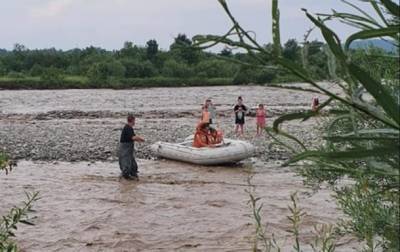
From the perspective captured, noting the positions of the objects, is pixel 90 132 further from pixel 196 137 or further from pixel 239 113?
pixel 196 137

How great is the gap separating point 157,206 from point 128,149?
219 cm

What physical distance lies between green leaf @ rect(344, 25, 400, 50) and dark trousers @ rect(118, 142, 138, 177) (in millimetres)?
15559

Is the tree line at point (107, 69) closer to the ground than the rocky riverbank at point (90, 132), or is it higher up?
higher up

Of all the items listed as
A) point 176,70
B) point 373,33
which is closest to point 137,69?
point 176,70

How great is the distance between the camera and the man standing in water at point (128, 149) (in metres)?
16.2

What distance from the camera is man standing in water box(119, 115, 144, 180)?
16172 mm

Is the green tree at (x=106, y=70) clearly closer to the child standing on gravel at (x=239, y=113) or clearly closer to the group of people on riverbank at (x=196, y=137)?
the group of people on riverbank at (x=196, y=137)

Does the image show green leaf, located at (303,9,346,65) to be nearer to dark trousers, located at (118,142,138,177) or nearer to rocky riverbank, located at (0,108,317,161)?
dark trousers, located at (118,142,138,177)

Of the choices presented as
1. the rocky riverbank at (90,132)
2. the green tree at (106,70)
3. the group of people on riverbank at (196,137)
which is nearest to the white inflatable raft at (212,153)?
the group of people on riverbank at (196,137)

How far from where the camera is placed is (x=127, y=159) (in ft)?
55.5

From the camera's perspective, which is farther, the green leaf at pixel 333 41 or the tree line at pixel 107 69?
the tree line at pixel 107 69

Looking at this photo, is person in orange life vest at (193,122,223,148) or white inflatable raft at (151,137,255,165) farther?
person in orange life vest at (193,122,223,148)

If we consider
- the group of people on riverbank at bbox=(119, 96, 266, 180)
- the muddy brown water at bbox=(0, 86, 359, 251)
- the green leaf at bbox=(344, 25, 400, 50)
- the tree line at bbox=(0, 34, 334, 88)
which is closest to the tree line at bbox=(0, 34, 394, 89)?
the tree line at bbox=(0, 34, 334, 88)

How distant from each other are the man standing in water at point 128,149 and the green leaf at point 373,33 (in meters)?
14.8
